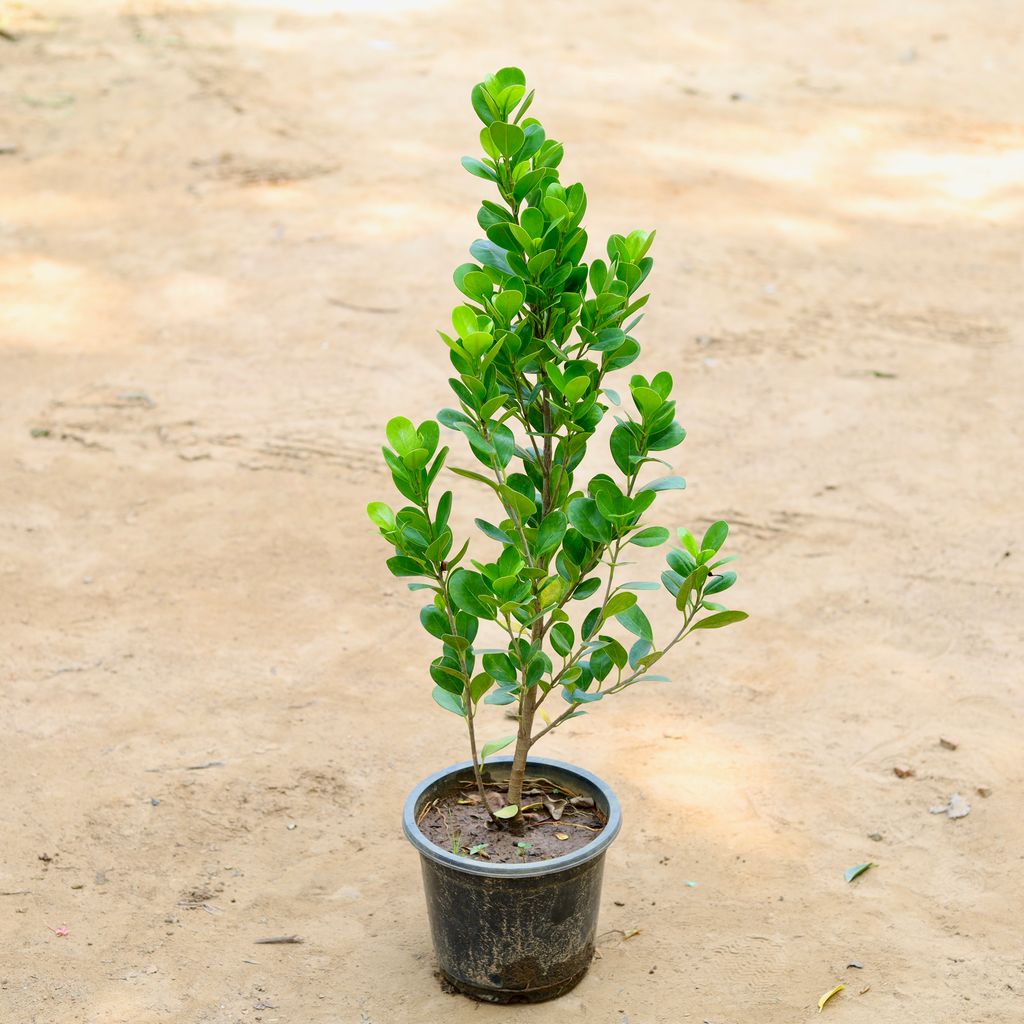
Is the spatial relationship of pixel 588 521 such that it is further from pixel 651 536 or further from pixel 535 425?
pixel 535 425

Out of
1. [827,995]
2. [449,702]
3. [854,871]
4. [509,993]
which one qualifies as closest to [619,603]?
[449,702]

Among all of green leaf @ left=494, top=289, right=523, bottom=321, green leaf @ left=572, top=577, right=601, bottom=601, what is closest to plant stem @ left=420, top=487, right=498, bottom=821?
green leaf @ left=572, top=577, right=601, bottom=601

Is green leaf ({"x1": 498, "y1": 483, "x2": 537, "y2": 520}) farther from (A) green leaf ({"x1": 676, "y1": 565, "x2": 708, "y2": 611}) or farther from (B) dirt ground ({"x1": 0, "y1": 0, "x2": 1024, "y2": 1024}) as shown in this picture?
(B) dirt ground ({"x1": 0, "y1": 0, "x2": 1024, "y2": 1024})

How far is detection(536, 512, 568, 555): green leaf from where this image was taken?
252 cm

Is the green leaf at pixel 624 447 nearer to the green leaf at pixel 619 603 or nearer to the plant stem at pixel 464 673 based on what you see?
the green leaf at pixel 619 603

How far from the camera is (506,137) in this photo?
2428mm

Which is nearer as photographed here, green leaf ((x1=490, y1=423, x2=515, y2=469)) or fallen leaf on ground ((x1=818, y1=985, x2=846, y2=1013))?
green leaf ((x1=490, y1=423, x2=515, y2=469))

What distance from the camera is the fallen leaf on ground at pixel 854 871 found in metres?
3.14

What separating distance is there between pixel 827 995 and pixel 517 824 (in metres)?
0.75

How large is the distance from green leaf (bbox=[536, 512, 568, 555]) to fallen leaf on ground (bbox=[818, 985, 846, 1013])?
3.72 feet

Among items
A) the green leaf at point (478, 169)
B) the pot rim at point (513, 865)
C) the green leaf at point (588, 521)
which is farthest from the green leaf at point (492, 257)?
the pot rim at point (513, 865)

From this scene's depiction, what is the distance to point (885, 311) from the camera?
650 centimetres

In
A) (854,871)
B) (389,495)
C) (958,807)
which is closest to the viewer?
(854,871)

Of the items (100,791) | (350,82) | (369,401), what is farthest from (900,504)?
(350,82)
